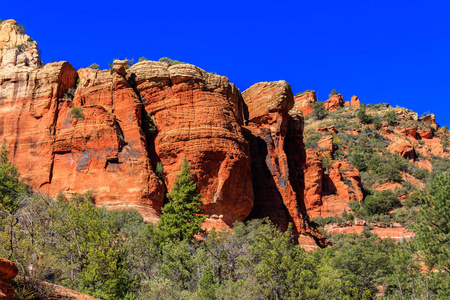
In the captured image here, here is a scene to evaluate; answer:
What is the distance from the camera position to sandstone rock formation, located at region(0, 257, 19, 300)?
41.3 ft

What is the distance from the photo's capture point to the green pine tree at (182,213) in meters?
27.3

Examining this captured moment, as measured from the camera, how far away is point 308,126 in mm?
105000

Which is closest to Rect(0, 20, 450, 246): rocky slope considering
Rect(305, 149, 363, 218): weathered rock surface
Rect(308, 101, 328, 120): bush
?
Rect(305, 149, 363, 218): weathered rock surface

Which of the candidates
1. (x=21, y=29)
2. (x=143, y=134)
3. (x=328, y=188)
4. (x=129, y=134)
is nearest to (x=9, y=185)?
(x=129, y=134)

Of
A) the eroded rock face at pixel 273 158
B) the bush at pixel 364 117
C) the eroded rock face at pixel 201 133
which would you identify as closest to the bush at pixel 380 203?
Result: the eroded rock face at pixel 273 158

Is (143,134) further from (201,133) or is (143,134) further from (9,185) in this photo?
(9,185)

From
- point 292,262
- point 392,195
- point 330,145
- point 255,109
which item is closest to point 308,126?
point 330,145

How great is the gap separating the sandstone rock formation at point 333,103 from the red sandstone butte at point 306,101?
325 centimetres

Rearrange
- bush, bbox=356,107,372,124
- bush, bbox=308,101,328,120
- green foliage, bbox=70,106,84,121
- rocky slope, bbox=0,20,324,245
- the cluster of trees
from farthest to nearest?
1. bush, bbox=308,101,328,120
2. bush, bbox=356,107,372,124
3. green foliage, bbox=70,106,84,121
4. rocky slope, bbox=0,20,324,245
5. the cluster of trees

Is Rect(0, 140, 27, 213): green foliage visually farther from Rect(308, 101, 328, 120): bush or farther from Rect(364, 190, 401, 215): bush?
Rect(308, 101, 328, 120): bush

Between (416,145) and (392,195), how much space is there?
25989 mm

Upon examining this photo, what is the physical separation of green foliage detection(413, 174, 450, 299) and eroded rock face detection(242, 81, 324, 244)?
654 inches

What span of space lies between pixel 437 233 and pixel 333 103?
9846cm

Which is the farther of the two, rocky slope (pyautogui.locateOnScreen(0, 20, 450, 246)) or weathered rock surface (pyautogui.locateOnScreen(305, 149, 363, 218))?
weathered rock surface (pyautogui.locateOnScreen(305, 149, 363, 218))
